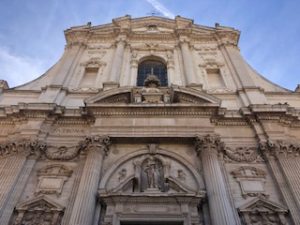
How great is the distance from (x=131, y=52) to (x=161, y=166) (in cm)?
904

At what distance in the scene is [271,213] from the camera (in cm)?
952

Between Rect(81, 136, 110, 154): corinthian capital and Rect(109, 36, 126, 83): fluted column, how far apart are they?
428 cm

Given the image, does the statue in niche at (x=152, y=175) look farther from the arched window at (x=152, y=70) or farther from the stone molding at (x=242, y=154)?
the arched window at (x=152, y=70)

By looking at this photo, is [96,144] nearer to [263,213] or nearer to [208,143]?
[208,143]

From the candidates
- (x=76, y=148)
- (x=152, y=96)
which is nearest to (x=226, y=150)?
(x=152, y=96)

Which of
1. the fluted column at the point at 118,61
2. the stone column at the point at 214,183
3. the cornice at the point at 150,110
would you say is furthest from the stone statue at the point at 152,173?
the fluted column at the point at 118,61

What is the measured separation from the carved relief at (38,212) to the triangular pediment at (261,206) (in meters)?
5.75

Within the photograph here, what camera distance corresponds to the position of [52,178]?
10.8 metres

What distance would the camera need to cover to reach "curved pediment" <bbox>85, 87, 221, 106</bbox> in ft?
41.7

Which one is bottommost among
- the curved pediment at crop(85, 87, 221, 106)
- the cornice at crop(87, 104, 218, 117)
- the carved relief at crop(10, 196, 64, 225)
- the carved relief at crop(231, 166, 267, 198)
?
the carved relief at crop(10, 196, 64, 225)

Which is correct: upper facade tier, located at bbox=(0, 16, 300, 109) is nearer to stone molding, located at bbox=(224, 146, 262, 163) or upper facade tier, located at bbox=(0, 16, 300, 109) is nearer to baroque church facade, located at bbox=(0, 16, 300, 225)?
baroque church facade, located at bbox=(0, 16, 300, 225)

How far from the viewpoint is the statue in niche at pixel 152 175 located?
1034 cm

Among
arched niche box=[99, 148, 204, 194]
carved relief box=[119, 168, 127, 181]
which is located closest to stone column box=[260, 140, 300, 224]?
arched niche box=[99, 148, 204, 194]

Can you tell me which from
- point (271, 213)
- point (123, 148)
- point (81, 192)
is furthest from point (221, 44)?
point (81, 192)
